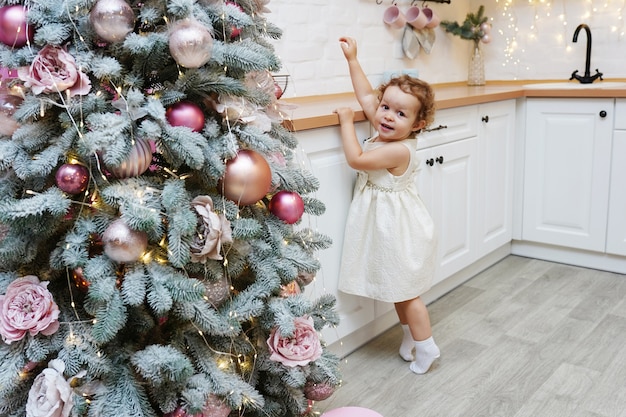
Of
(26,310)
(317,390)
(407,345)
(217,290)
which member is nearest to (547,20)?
(407,345)

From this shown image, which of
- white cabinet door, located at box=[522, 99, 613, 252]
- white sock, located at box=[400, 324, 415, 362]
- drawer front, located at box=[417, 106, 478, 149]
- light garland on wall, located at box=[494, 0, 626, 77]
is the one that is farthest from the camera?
light garland on wall, located at box=[494, 0, 626, 77]

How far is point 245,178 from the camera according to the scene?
1.27 m

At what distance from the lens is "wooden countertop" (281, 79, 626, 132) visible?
76.0 inches

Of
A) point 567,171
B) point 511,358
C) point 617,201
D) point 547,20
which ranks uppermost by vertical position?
point 547,20

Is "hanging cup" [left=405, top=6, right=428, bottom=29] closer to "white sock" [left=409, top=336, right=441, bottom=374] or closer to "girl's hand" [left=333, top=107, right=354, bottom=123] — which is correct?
"girl's hand" [left=333, top=107, right=354, bottom=123]

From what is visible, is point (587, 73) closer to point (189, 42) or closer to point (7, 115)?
point (189, 42)

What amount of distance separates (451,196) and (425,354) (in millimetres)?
805

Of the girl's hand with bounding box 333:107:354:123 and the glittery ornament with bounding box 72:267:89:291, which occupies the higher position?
the girl's hand with bounding box 333:107:354:123

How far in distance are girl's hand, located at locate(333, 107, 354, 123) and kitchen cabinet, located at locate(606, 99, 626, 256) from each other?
1556 millimetres

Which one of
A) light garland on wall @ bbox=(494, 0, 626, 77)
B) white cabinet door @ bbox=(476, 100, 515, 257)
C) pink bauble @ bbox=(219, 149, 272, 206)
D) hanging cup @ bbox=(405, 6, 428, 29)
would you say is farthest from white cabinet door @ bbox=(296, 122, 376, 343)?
light garland on wall @ bbox=(494, 0, 626, 77)

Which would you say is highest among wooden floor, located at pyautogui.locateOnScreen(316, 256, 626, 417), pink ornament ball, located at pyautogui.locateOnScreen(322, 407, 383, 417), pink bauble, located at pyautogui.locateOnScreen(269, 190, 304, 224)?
pink bauble, located at pyautogui.locateOnScreen(269, 190, 304, 224)

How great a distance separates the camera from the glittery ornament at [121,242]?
1.13m

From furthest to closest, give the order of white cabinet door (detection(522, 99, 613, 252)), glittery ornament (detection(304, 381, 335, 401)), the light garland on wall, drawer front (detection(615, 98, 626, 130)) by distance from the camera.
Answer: the light garland on wall < white cabinet door (detection(522, 99, 613, 252)) < drawer front (detection(615, 98, 626, 130)) < glittery ornament (detection(304, 381, 335, 401))

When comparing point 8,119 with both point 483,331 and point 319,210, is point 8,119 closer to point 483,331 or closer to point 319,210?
point 319,210
